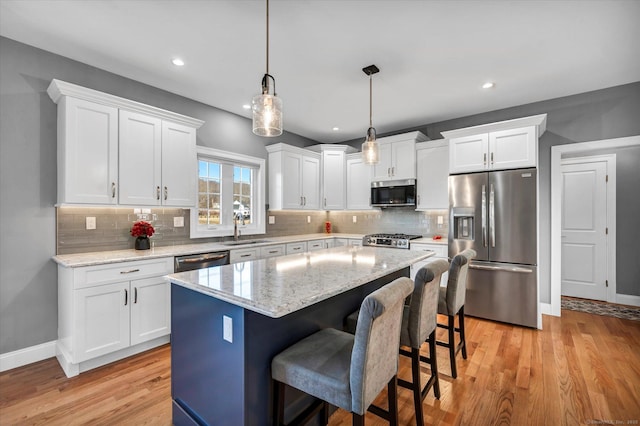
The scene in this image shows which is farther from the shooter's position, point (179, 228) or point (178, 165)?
point (179, 228)

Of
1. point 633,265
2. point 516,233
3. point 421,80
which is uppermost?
point 421,80

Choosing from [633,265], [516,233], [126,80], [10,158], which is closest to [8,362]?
[10,158]

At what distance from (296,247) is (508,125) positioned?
3165 mm

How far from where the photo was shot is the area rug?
12.4 feet

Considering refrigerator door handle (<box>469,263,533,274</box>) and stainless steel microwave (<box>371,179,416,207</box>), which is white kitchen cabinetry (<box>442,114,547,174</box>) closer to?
stainless steel microwave (<box>371,179,416,207</box>)

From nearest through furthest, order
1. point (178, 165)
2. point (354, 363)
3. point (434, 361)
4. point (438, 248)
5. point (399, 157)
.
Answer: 1. point (354, 363)
2. point (434, 361)
3. point (178, 165)
4. point (438, 248)
5. point (399, 157)

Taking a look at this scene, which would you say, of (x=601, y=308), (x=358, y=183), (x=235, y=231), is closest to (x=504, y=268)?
(x=601, y=308)

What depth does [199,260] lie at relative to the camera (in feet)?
10.2

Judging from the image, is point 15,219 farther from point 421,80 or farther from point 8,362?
point 421,80

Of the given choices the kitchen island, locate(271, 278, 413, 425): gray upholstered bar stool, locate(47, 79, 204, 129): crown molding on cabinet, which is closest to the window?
locate(47, 79, 204, 129): crown molding on cabinet

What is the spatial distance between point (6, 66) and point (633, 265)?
7.51m

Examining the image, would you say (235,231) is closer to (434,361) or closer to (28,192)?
(28,192)

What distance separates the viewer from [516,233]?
3.46m

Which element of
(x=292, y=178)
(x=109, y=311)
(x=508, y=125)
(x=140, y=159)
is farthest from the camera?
(x=292, y=178)
